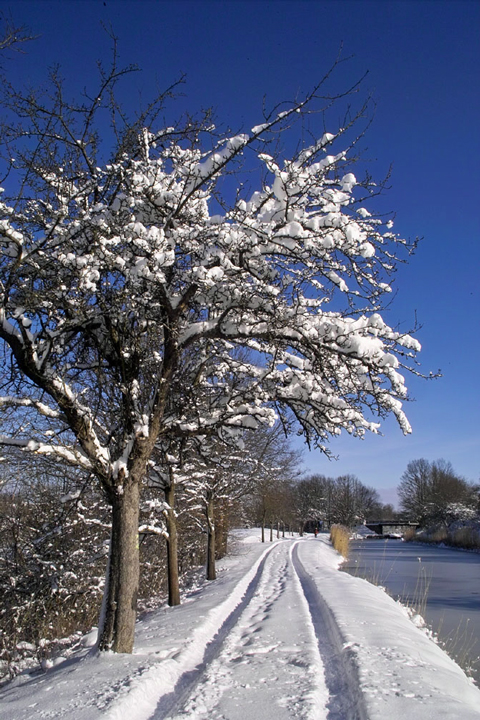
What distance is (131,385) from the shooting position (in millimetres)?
6035

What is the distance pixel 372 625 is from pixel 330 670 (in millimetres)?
2365

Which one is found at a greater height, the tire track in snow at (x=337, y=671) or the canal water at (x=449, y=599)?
the tire track in snow at (x=337, y=671)

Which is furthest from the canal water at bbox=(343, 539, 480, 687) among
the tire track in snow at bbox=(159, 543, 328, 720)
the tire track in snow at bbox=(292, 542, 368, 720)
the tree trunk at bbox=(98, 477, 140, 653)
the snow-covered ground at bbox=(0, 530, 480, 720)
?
the tree trunk at bbox=(98, 477, 140, 653)

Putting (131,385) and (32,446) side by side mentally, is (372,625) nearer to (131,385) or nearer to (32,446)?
(131,385)


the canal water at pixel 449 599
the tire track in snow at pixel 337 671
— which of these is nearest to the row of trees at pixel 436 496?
the canal water at pixel 449 599

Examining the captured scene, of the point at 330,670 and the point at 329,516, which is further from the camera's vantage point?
the point at 329,516

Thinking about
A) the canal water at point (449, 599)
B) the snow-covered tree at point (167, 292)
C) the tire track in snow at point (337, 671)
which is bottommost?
the canal water at point (449, 599)

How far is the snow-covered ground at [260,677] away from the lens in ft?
13.5

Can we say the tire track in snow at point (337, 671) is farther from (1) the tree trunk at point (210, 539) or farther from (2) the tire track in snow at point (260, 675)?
(1) the tree trunk at point (210, 539)

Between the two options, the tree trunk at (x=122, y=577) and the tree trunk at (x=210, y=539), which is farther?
the tree trunk at (x=210, y=539)

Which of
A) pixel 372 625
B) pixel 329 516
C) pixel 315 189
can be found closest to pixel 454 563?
pixel 372 625

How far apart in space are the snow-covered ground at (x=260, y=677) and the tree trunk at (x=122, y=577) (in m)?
0.22

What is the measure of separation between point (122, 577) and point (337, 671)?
2.52 m

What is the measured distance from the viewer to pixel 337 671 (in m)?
5.43
